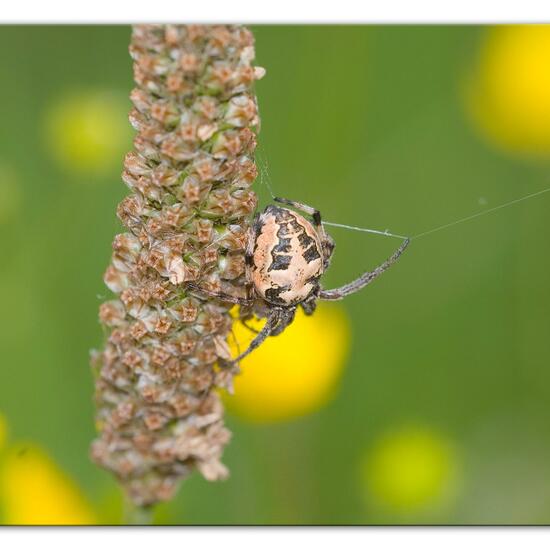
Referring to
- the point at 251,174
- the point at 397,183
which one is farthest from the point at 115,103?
the point at 251,174

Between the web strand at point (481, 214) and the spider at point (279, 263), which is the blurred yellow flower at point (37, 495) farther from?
the web strand at point (481, 214)

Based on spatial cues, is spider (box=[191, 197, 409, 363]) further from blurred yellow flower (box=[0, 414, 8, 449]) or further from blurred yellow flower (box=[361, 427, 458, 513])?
blurred yellow flower (box=[361, 427, 458, 513])

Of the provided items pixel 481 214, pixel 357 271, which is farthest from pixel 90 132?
pixel 481 214

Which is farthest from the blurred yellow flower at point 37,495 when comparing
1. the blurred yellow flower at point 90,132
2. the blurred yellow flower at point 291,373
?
the blurred yellow flower at point 90,132

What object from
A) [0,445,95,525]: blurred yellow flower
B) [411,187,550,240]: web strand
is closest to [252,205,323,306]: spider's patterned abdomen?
[0,445,95,525]: blurred yellow flower

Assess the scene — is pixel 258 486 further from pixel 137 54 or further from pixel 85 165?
pixel 137 54
